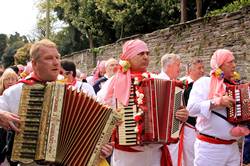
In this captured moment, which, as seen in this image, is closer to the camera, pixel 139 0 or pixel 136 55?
pixel 136 55

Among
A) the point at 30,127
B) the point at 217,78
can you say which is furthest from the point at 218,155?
the point at 30,127

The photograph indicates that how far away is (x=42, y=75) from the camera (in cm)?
416

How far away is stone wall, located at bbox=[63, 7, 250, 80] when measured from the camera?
9641mm

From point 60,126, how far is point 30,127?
0.22 metres

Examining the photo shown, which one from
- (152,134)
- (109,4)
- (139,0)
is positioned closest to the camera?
(152,134)

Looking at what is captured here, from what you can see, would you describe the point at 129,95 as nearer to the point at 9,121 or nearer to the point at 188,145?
the point at 9,121

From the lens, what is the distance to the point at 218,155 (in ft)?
19.5

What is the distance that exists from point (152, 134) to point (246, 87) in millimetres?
1341

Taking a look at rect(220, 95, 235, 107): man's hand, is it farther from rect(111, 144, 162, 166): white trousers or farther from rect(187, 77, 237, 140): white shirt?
rect(111, 144, 162, 166): white trousers

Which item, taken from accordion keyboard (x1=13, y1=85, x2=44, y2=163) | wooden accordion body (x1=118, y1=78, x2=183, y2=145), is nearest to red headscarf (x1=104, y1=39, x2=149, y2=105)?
wooden accordion body (x1=118, y1=78, x2=183, y2=145)

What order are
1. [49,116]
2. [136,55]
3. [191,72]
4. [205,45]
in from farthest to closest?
[205,45]
[191,72]
[136,55]
[49,116]

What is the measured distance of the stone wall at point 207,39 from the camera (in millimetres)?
9641

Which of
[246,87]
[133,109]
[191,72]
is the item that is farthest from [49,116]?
[191,72]

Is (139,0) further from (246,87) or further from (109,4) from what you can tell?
(246,87)
